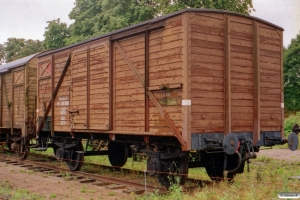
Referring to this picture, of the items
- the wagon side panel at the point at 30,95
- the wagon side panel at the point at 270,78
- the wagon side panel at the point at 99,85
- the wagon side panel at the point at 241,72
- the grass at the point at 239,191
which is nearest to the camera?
the grass at the point at 239,191

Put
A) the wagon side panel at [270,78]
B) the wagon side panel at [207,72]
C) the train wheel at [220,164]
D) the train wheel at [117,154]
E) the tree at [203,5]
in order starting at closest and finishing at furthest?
the wagon side panel at [207,72], the wagon side panel at [270,78], the train wheel at [220,164], the train wheel at [117,154], the tree at [203,5]

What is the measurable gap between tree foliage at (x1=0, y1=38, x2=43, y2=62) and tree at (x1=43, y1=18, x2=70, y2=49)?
60.4 feet

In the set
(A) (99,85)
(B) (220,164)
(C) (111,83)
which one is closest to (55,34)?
(A) (99,85)

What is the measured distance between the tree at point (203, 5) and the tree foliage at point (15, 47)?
28082 millimetres

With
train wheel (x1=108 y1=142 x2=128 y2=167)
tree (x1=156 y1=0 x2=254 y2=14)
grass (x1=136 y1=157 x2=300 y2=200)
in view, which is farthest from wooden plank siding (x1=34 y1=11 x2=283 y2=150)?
tree (x1=156 y1=0 x2=254 y2=14)

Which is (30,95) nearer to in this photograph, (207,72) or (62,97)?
(62,97)

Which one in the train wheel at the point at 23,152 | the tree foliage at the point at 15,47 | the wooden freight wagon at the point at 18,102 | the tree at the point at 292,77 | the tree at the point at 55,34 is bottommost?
the train wheel at the point at 23,152

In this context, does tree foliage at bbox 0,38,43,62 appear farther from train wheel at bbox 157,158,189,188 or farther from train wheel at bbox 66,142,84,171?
train wheel at bbox 157,158,189,188

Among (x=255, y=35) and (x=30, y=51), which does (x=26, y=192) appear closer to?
(x=255, y=35)

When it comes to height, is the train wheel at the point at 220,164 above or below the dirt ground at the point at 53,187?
above

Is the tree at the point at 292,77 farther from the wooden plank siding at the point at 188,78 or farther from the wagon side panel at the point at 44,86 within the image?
the wooden plank siding at the point at 188,78

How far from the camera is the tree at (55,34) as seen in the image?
2975 cm

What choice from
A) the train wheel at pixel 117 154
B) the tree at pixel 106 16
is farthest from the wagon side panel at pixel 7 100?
the tree at pixel 106 16

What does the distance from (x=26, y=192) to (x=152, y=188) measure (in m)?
2.80
